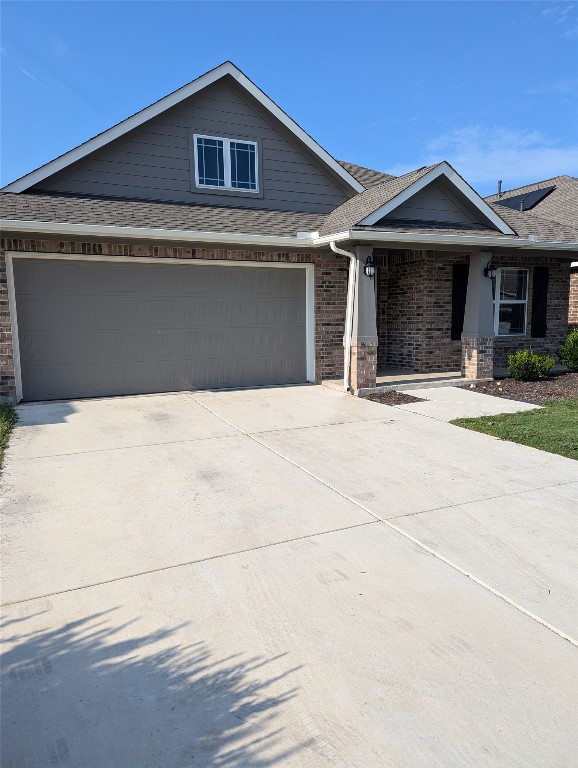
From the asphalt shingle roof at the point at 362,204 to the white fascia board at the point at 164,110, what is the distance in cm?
72

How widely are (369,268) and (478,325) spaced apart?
292 cm

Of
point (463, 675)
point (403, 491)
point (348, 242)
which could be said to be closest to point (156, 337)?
point (348, 242)

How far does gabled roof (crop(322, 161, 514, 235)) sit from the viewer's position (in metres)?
9.46

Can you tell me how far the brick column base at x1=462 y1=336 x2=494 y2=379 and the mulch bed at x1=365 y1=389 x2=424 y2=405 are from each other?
203cm

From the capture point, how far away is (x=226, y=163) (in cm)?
1057

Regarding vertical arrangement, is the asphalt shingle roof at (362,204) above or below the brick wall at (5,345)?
above

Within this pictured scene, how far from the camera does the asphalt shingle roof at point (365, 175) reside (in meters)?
12.9

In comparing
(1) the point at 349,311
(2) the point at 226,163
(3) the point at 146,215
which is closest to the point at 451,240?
(1) the point at 349,311

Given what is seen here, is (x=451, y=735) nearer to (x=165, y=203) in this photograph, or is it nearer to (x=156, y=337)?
(x=156, y=337)

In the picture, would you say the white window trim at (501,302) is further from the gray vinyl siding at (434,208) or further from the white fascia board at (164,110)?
the white fascia board at (164,110)

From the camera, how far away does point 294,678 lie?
7.92 ft

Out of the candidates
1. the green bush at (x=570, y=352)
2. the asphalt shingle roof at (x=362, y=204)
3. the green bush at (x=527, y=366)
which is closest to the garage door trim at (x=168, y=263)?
the asphalt shingle roof at (x=362, y=204)

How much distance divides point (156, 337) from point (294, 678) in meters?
8.05

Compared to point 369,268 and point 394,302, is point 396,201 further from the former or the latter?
point 394,302
